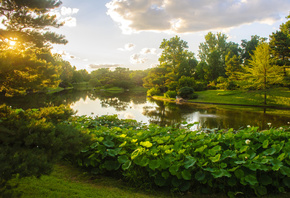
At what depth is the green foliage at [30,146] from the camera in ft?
6.63

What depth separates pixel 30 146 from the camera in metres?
2.56

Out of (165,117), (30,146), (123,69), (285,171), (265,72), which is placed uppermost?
(123,69)

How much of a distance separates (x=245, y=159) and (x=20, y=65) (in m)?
3.96

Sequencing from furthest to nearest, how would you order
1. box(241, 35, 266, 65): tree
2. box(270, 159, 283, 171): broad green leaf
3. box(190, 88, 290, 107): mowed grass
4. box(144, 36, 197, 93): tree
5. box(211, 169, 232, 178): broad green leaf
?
1. box(241, 35, 266, 65): tree
2. box(144, 36, 197, 93): tree
3. box(190, 88, 290, 107): mowed grass
4. box(270, 159, 283, 171): broad green leaf
5. box(211, 169, 232, 178): broad green leaf

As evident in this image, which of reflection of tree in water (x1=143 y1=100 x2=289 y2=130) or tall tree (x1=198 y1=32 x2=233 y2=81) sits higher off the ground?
tall tree (x1=198 y1=32 x2=233 y2=81)

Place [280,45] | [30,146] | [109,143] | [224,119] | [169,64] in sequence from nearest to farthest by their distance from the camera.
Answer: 1. [30,146]
2. [109,143]
3. [224,119]
4. [280,45]
5. [169,64]

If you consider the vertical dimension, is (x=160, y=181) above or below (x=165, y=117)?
above

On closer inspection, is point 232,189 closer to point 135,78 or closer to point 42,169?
point 42,169

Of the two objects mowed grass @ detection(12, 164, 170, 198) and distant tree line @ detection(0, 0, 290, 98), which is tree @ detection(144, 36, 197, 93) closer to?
distant tree line @ detection(0, 0, 290, 98)

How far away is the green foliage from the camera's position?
2021mm

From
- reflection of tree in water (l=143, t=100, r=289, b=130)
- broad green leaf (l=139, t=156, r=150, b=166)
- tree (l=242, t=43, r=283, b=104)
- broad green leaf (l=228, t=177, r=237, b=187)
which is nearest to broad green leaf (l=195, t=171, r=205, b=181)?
broad green leaf (l=228, t=177, r=237, b=187)

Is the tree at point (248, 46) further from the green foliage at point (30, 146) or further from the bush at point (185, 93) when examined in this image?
the green foliage at point (30, 146)

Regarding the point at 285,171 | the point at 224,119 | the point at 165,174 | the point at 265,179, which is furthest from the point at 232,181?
the point at 224,119

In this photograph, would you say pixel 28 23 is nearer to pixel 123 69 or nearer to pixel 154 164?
pixel 154 164
